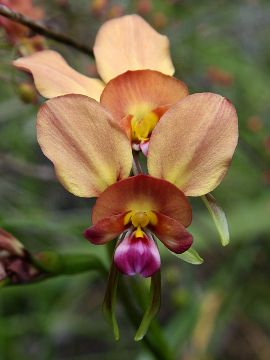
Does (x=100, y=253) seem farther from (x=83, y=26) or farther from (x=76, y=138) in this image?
(x=76, y=138)

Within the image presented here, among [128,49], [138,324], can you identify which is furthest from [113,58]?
[138,324]

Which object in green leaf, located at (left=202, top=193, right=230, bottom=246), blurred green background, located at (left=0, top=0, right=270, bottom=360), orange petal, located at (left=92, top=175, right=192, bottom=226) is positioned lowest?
blurred green background, located at (left=0, top=0, right=270, bottom=360)

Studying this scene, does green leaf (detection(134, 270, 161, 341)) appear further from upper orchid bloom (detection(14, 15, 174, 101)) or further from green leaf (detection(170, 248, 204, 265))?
upper orchid bloom (detection(14, 15, 174, 101))

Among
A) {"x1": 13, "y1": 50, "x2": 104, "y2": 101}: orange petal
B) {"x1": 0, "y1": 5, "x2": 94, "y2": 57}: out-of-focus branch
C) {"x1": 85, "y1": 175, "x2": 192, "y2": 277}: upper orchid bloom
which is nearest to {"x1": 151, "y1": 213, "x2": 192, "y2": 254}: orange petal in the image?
{"x1": 85, "y1": 175, "x2": 192, "y2": 277}: upper orchid bloom

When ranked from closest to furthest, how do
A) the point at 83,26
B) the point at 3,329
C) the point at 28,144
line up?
the point at 3,329 < the point at 83,26 < the point at 28,144

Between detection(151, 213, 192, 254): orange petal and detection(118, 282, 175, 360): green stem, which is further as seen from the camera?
detection(118, 282, 175, 360): green stem

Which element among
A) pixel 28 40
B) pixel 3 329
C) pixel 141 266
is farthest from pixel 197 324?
pixel 141 266

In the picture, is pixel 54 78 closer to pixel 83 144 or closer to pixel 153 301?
pixel 83 144
